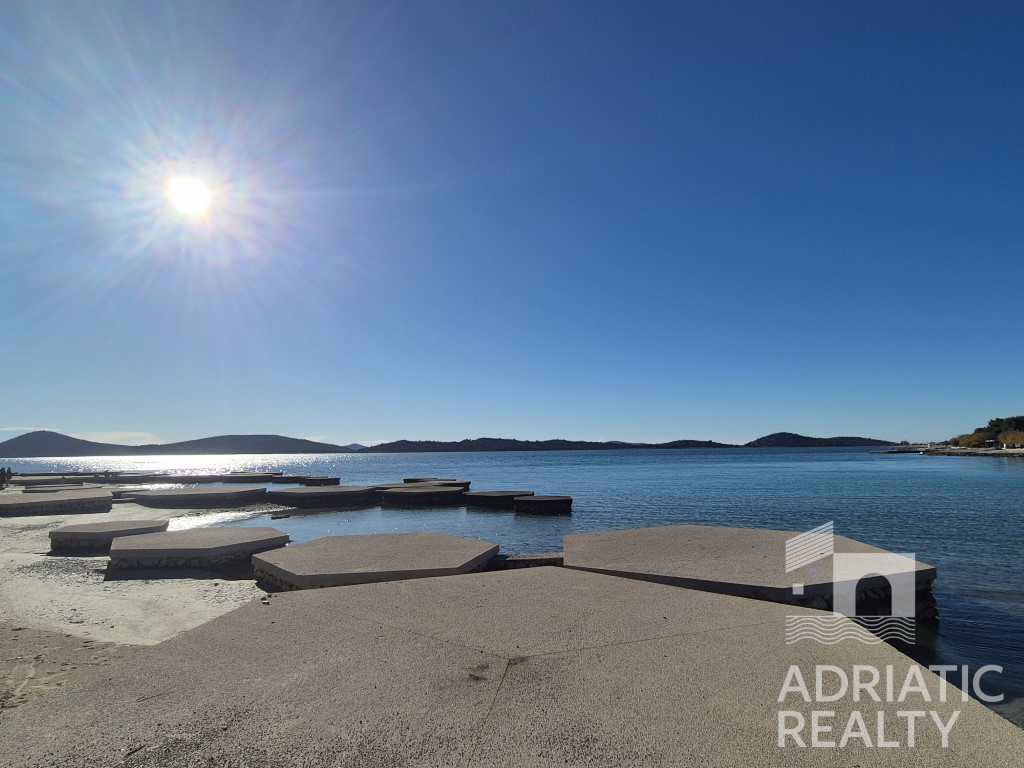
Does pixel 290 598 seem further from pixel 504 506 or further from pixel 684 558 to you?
pixel 504 506

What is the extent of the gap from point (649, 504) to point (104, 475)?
44811 millimetres

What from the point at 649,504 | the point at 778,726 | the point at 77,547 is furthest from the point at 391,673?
the point at 649,504

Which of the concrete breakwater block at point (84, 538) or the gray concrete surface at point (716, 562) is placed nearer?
the gray concrete surface at point (716, 562)

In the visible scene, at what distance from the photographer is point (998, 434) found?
99750 millimetres

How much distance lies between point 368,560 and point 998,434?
129 m

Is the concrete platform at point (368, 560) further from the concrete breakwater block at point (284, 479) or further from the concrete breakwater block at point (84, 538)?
the concrete breakwater block at point (284, 479)

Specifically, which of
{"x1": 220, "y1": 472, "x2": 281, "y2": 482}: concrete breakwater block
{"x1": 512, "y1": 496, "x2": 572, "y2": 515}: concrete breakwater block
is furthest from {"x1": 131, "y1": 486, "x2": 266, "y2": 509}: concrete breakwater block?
{"x1": 220, "y1": 472, "x2": 281, "y2": 482}: concrete breakwater block

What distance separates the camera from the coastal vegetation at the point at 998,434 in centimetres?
8900

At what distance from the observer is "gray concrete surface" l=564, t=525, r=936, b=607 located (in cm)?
801

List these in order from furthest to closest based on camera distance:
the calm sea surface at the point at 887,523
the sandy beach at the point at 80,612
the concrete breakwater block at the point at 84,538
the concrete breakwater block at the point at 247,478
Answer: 1. the concrete breakwater block at the point at 247,478
2. the concrete breakwater block at the point at 84,538
3. the calm sea surface at the point at 887,523
4. the sandy beach at the point at 80,612

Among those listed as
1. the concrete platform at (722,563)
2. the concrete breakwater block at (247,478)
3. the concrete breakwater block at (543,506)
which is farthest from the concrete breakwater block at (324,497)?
the concrete breakwater block at (247,478)

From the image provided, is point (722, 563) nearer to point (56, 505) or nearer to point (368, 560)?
point (368, 560)

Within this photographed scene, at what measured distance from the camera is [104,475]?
45.7m

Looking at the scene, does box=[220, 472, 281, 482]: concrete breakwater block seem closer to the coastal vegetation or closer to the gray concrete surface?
the gray concrete surface
